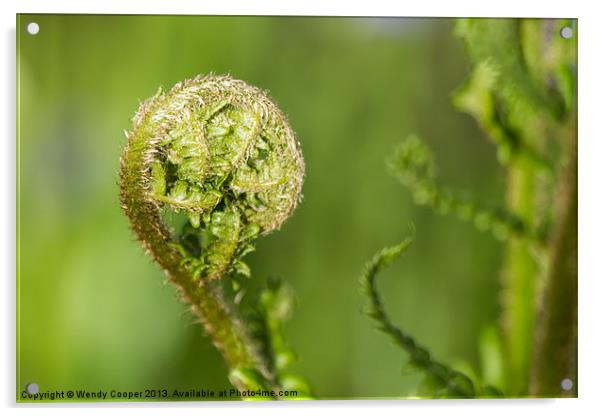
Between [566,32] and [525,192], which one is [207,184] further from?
[566,32]

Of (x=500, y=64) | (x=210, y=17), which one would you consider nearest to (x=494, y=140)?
(x=500, y=64)

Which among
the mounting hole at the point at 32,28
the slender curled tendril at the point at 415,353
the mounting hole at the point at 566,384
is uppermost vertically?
the mounting hole at the point at 32,28

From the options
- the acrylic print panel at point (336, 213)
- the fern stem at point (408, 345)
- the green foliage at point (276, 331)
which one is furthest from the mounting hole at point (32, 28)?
the fern stem at point (408, 345)

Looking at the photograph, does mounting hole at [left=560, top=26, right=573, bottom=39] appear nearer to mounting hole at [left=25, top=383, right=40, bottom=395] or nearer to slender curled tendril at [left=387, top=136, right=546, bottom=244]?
slender curled tendril at [left=387, top=136, right=546, bottom=244]

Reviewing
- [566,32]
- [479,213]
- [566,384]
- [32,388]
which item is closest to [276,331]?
[479,213]

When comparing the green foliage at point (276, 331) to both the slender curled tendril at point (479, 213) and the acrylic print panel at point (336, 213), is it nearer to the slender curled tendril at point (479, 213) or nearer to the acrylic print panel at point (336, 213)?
the acrylic print panel at point (336, 213)

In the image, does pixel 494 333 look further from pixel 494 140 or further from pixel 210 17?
pixel 210 17
